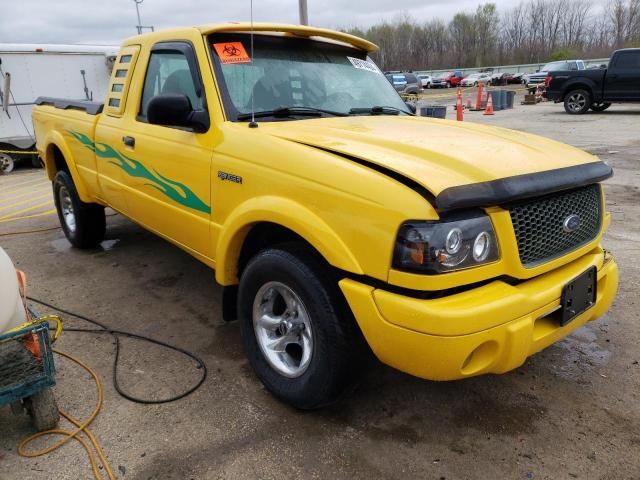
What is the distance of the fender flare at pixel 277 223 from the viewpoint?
2262 millimetres

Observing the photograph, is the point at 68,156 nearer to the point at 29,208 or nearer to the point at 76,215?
the point at 76,215

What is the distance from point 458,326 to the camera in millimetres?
2023

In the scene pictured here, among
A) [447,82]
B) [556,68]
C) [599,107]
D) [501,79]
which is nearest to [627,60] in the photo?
[599,107]

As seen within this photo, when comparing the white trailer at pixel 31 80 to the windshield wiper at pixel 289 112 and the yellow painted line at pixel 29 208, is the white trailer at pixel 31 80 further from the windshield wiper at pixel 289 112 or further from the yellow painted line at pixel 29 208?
the windshield wiper at pixel 289 112

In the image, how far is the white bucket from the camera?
2494 mm

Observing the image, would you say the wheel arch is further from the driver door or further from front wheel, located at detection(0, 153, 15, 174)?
the driver door

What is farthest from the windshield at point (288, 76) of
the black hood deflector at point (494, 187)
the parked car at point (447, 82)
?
the parked car at point (447, 82)

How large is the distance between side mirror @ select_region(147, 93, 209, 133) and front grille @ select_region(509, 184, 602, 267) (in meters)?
1.83

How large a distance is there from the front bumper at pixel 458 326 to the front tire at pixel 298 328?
178 mm

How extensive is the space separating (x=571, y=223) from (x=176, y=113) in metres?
2.14

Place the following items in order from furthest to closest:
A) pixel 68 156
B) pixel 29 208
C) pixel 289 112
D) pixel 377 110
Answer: pixel 29 208, pixel 68 156, pixel 377 110, pixel 289 112

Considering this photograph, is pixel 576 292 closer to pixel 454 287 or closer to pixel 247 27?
pixel 454 287

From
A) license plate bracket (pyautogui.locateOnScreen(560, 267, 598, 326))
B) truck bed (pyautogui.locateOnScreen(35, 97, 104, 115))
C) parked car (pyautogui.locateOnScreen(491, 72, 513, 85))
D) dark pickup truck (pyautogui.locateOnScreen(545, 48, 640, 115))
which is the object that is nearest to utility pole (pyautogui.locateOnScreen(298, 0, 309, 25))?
truck bed (pyautogui.locateOnScreen(35, 97, 104, 115))

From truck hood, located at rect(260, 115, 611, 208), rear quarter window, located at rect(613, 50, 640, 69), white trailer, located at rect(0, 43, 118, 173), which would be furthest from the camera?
rear quarter window, located at rect(613, 50, 640, 69)
